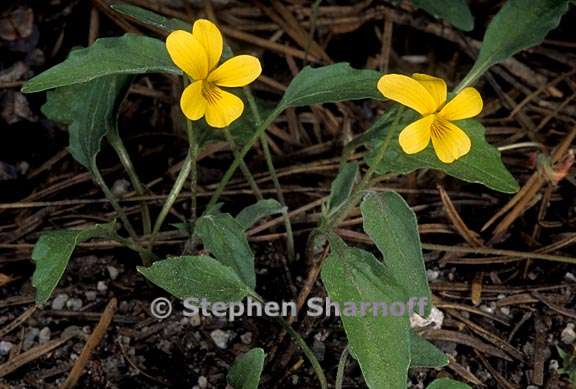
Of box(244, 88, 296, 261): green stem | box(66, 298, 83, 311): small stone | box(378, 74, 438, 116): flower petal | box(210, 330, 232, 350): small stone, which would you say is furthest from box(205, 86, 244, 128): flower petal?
box(66, 298, 83, 311): small stone

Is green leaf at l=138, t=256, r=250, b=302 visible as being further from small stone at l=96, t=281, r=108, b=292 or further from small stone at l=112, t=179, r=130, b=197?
small stone at l=112, t=179, r=130, b=197

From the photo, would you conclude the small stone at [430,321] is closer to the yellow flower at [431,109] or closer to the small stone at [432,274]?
the small stone at [432,274]

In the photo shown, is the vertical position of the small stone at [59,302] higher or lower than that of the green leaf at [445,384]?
higher

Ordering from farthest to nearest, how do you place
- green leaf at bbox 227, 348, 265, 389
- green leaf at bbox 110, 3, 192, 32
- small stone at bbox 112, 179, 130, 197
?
small stone at bbox 112, 179, 130, 197, green leaf at bbox 110, 3, 192, 32, green leaf at bbox 227, 348, 265, 389

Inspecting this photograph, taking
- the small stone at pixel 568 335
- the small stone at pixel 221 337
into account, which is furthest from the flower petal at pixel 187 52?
the small stone at pixel 568 335

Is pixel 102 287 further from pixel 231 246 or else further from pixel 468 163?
pixel 468 163
